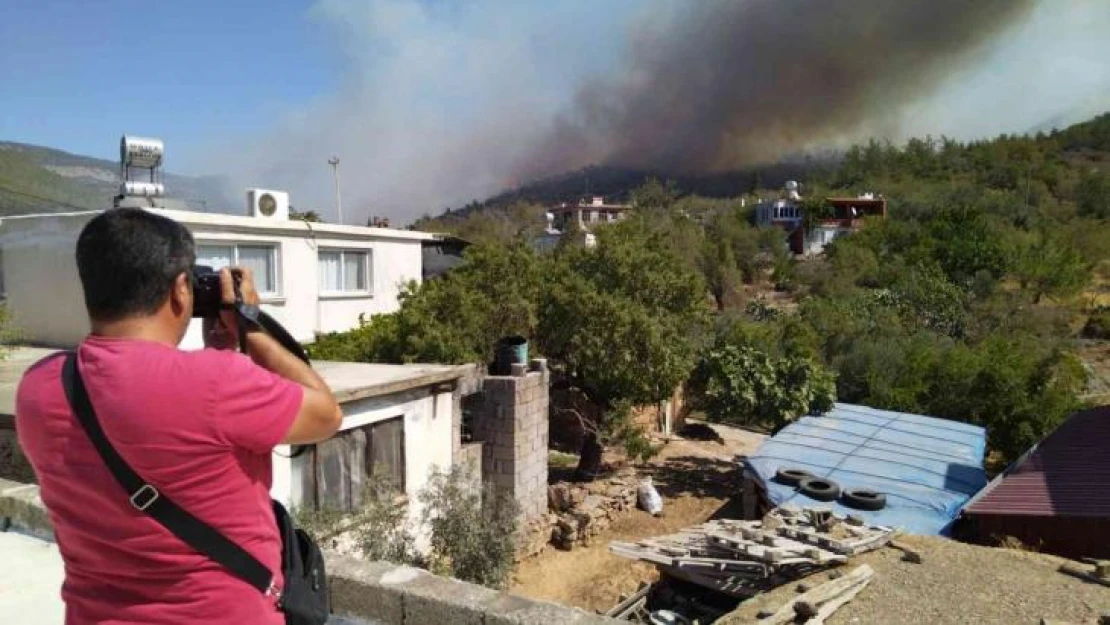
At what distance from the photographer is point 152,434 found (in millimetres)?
1632

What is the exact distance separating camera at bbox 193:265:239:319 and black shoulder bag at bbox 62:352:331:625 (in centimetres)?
32

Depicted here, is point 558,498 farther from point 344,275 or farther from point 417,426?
point 344,275

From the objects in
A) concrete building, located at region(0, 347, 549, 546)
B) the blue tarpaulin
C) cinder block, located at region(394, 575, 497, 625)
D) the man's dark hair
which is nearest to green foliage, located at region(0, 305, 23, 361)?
concrete building, located at region(0, 347, 549, 546)

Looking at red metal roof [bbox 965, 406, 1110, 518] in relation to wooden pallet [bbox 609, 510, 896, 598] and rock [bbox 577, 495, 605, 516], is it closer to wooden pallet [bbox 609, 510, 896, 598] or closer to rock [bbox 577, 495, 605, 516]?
wooden pallet [bbox 609, 510, 896, 598]

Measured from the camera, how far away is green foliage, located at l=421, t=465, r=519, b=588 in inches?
376

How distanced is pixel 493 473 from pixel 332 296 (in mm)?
6271

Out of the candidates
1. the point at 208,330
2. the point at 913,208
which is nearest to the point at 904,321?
→ the point at 208,330

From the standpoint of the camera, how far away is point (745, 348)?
725 inches

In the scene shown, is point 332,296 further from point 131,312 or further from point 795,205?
point 795,205

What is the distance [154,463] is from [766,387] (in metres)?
16.1

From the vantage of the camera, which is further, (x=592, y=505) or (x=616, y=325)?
(x=616, y=325)

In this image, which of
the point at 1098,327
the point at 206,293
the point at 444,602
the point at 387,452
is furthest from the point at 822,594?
the point at 1098,327

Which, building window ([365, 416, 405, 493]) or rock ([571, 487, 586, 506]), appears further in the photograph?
rock ([571, 487, 586, 506])

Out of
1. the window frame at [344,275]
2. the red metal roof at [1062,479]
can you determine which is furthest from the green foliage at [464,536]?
the window frame at [344,275]
